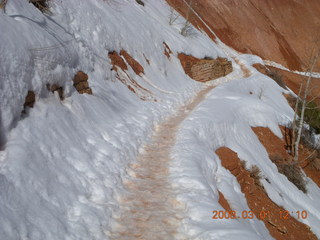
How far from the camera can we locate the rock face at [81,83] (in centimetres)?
985

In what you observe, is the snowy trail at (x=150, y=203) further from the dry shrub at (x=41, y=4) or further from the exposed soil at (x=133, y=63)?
the exposed soil at (x=133, y=63)

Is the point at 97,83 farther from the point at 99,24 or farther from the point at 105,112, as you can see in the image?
the point at 99,24

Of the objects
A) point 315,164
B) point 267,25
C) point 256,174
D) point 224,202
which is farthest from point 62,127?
point 267,25

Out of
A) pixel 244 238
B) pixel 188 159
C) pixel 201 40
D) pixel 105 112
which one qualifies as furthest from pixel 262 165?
pixel 201 40

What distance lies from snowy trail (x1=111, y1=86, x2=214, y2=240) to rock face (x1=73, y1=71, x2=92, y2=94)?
2.73 m

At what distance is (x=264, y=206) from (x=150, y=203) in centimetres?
527

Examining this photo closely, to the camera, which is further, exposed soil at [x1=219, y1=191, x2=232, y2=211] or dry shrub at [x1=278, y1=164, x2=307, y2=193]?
dry shrub at [x1=278, y1=164, x2=307, y2=193]

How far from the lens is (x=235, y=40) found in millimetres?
47594

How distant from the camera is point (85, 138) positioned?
8148 mm

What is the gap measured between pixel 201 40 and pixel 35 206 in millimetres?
28968

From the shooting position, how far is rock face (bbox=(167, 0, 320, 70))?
47.0 metres

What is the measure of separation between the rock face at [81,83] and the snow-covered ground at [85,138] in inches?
9.0
